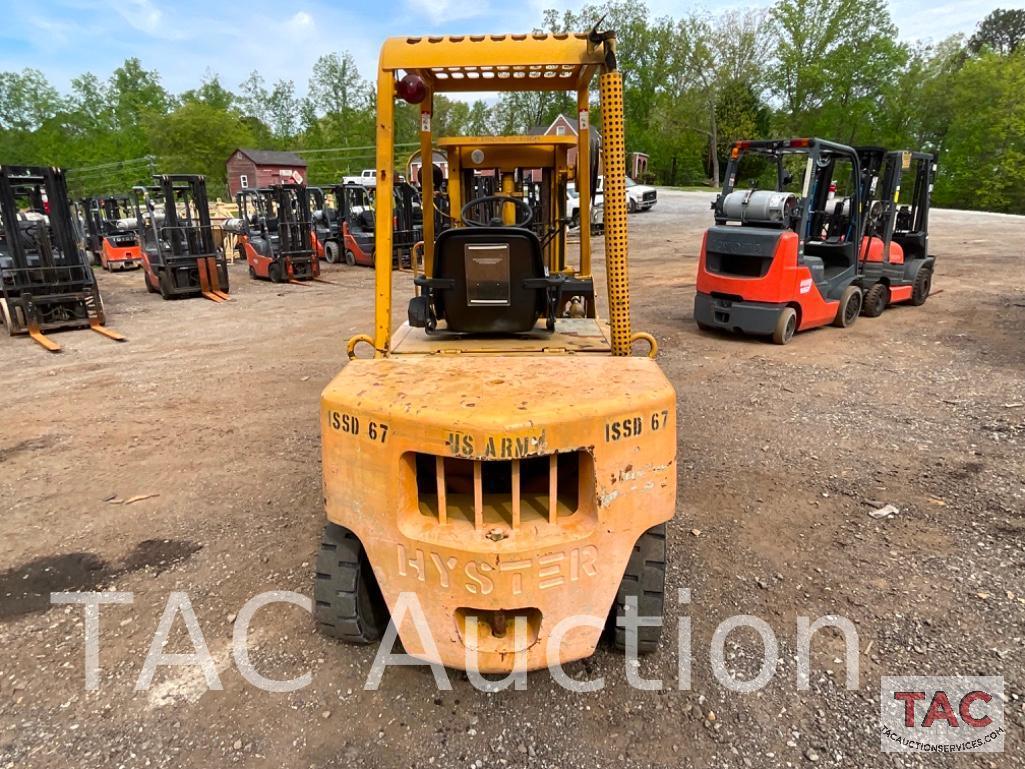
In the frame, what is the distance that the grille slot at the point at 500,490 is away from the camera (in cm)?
242

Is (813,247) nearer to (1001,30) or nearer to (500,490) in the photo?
(500,490)

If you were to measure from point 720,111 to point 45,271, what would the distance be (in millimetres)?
44609

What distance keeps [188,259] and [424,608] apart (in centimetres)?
1354

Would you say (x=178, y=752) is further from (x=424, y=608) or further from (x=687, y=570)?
(x=687, y=570)

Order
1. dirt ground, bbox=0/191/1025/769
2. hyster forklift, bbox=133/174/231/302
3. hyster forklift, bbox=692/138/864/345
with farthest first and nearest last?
1. hyster forklift, bbox=133/174/231/302
2. hyster forklift, bbox=692/138/864/345
3. dirt ground, bbox=0/191/1025/769

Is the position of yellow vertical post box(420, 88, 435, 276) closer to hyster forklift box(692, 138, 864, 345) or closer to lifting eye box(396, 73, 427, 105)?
lifting eye box(396, 73, 427, 105)

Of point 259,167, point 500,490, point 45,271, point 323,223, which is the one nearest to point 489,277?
point 500,490

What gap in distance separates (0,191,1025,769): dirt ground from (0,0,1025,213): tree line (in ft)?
96.9

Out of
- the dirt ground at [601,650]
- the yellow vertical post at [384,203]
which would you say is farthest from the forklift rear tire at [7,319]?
the yellow vertical post at [384,203]

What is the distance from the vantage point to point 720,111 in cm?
4462

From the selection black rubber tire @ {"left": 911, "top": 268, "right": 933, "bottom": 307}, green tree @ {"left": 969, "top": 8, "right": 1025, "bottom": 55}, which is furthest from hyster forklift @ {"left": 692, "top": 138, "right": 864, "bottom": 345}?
green tree @ {"left": 969, "top": 8, "right": 1025, "bottom": 55}

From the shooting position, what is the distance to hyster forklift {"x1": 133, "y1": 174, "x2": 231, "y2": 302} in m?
13.3

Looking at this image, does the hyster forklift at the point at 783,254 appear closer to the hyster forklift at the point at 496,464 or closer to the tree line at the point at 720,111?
the hyster forklift at the point at 496,464

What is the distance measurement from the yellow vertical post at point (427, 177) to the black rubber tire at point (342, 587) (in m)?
1.78
